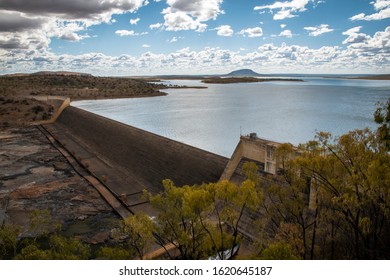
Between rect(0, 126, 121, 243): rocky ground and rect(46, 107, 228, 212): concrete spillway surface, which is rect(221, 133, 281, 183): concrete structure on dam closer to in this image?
rect(46, 107, 228, 212): concrete spillway surface

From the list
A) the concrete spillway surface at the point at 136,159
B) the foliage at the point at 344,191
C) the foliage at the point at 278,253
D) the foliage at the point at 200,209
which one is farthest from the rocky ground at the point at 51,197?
the foliage at the point at 344,191

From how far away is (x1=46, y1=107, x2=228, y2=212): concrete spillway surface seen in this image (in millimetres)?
19703

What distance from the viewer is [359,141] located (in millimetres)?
9039

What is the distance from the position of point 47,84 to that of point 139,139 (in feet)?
284

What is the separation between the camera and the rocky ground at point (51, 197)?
17.5 meters

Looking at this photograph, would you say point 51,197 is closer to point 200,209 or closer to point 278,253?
point 200,209

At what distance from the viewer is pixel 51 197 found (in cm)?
2133

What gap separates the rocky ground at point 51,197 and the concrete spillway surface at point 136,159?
5.33ft

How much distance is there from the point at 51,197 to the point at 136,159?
261 inches

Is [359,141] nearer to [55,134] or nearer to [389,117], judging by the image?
[389,117]

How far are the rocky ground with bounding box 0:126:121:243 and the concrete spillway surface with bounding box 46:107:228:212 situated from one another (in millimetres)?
1623

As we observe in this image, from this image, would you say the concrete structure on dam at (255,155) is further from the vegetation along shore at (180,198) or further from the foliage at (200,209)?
the foliage at (200,209)

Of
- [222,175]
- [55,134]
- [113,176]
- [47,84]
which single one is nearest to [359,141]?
[222,175]

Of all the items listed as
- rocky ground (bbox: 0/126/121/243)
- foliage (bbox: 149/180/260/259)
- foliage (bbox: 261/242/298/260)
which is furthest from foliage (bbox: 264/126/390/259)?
rocky ground (bbox: 0/126/121/243)
